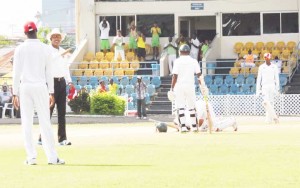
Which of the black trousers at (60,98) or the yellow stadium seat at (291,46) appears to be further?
the yellow stadium seat at (291,46)

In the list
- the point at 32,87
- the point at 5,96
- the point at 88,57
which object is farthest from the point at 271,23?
the point at 32,87

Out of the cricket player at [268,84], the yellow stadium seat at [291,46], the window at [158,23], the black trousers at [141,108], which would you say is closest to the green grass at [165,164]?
the cricket player at [268,84]

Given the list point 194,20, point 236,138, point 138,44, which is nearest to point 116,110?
point 138,44

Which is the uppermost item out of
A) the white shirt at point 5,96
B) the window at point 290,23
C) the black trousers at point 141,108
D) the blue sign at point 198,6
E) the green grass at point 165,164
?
the blue sign at point 198,6

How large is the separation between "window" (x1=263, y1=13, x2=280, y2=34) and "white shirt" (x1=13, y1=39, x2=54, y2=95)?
38837 mm

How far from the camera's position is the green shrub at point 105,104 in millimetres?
41781

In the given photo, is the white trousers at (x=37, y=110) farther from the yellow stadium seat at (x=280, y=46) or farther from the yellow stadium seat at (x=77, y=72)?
the yellow stadium seat at (x=280, y=46)

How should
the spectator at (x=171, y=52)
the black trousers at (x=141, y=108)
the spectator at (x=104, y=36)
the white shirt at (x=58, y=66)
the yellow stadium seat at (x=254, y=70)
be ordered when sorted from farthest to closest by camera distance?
the spectator at (x=104, y=36)
the spectator at (x=171, y=52)
the yellow stadium seat at (x=254, y=70)
the black trousers at (x=141, y=108)
the white shirt at (x=58, y=66)

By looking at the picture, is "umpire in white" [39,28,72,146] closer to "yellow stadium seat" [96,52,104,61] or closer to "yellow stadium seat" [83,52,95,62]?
"yellow stadium seat" [96,52,104,61]

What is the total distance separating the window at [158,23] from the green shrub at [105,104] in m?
13.2

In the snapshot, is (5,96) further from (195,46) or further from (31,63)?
(31,63)

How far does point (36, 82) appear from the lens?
15.2 m

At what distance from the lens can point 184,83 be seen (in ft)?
79.1

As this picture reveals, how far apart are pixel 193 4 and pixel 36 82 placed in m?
38.8
